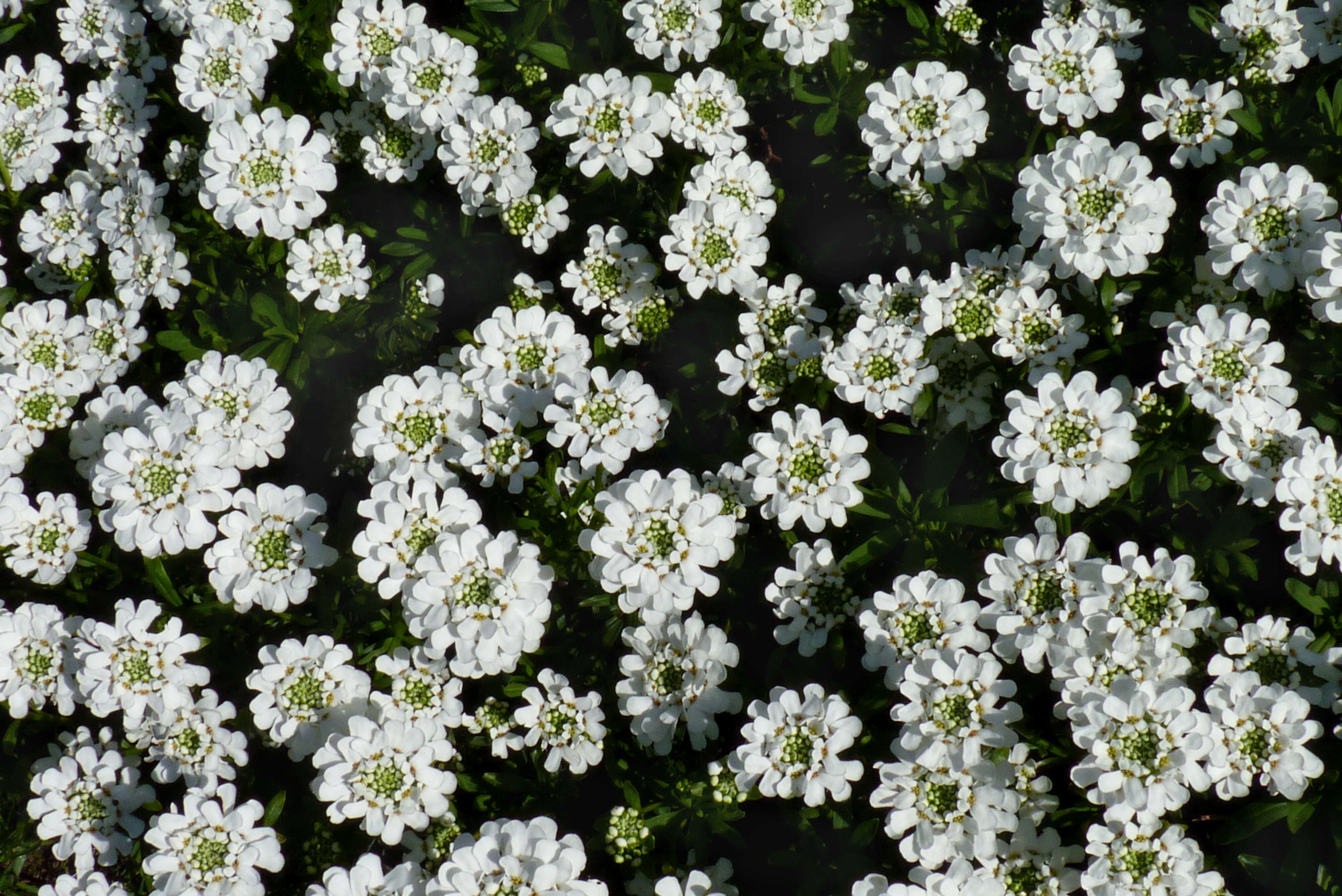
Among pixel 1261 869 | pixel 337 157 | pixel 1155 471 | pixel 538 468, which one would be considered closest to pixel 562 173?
pixel 337 157

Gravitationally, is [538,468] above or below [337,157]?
below

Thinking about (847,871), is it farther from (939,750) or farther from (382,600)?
(382,600)

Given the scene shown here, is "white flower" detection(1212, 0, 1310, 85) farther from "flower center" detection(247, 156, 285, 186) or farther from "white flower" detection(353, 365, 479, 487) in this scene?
"flower center" detection(247, 156, 285, 186)

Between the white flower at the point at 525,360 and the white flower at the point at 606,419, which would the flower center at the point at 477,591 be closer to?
the white flower at the point at 606,419

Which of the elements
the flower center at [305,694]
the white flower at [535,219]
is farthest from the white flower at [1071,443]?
the flower center at [305,694]

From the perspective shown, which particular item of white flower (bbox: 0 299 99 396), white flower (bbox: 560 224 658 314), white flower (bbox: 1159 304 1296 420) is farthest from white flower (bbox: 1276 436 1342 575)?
white flower (bbox: 0 299 99 396)

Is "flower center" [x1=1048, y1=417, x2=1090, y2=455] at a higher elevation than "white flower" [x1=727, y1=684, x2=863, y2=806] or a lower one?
higher
